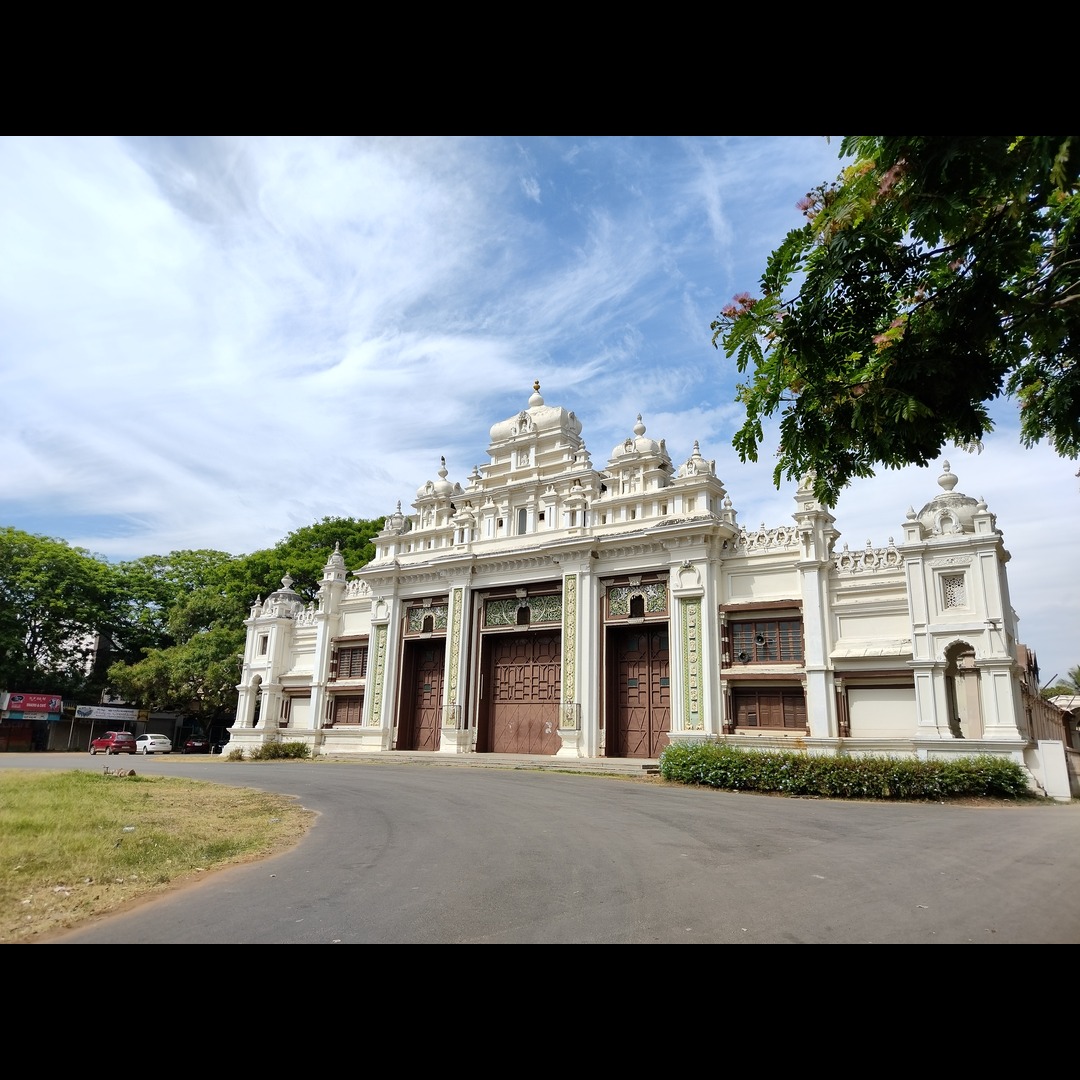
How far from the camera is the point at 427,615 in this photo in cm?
3055

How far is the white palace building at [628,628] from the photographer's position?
19.1 m

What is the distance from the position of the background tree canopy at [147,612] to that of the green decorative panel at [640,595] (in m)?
20.2

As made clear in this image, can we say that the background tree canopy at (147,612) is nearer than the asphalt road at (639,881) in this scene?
No

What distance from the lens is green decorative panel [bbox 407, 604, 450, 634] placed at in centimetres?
3000

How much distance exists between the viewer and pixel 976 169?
4.23 meters

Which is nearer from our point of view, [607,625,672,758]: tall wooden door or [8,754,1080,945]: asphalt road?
[8,754,1080,945]: asphalt road

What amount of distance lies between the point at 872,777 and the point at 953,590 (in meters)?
6.21

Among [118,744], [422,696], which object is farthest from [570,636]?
[118,744]

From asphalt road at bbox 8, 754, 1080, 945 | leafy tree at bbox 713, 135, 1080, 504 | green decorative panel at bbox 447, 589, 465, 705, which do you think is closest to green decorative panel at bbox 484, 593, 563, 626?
green decorative panel at bbox 447, 589, 465, 705

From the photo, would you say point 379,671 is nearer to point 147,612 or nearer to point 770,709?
point 770,709

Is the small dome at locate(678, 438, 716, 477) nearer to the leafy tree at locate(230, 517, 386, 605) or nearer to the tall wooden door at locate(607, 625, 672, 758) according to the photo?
the tall wooden door at locate(607, 625, 672, 758)

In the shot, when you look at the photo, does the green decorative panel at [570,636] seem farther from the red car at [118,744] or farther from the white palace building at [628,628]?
the red car at [118,744]

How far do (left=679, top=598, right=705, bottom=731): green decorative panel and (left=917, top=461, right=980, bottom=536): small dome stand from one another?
6.67 meters

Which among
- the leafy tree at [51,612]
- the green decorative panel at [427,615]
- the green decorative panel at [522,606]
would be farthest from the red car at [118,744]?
the green decorative panel at [522,606]
